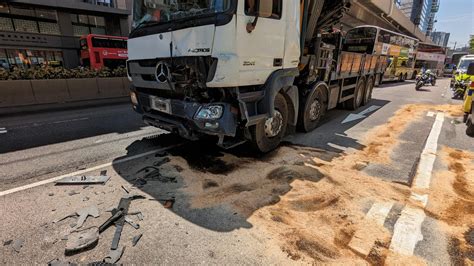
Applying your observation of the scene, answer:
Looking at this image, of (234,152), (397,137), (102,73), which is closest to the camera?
(234,152)

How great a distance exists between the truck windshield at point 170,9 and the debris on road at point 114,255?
3.03 meters

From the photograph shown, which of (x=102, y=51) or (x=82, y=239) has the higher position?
(x=102, y=51)

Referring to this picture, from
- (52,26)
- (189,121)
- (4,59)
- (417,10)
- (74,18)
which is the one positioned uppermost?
(417,10)

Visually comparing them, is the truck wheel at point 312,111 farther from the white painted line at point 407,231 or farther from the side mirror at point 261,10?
the white painted line at point 407,231

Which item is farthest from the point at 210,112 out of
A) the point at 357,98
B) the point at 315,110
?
the point at 357,98

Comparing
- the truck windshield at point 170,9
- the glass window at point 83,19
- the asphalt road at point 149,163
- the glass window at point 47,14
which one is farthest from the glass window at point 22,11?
the truck windshield at point 170,9

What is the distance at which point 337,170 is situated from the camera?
4098 mm

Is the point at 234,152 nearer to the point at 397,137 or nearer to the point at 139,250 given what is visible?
the point at 139,250

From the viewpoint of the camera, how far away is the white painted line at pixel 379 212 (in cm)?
285

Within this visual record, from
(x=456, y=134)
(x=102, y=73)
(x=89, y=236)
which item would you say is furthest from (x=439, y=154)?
(x=102, y=73)

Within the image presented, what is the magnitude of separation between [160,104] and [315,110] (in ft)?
13.1

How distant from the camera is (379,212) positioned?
298cm

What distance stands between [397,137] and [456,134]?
6.24ft

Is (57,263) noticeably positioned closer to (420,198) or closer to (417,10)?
(420,198)
